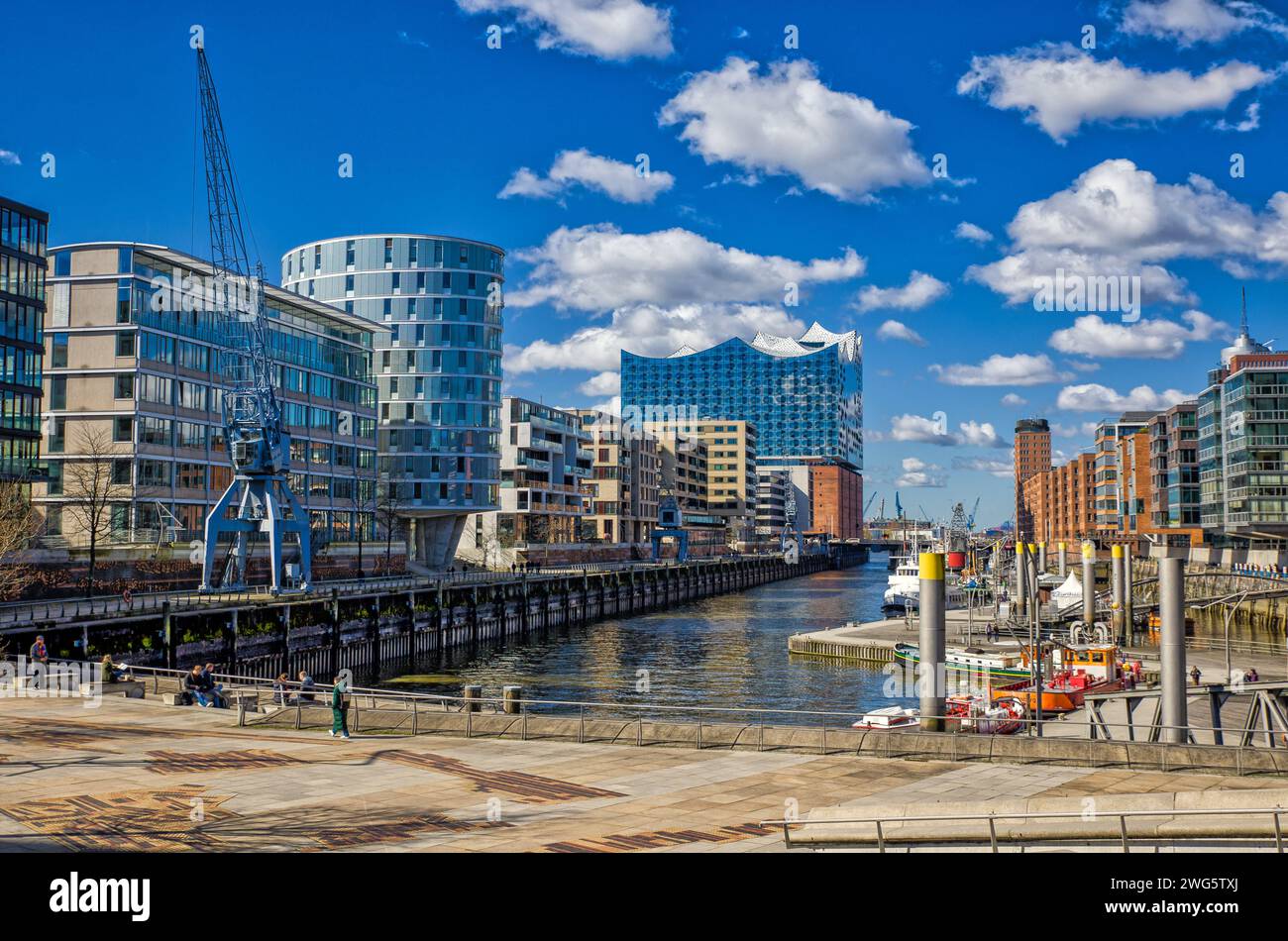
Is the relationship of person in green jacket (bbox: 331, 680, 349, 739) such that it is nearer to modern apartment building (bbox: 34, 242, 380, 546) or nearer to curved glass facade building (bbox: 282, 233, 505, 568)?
modern apartment building (bbox: 34, 242, 380, 546)

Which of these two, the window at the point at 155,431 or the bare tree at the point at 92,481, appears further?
the window at the point at 155,431

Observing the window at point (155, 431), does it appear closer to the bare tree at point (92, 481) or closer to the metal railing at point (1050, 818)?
the bare tree at point (92, 481)

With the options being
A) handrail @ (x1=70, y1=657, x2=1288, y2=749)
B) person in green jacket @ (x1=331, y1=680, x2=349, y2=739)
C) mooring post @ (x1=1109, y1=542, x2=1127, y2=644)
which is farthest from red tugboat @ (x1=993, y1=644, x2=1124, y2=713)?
person in green jacket @ (x1=331, y1=680, x2=349, y2=739)

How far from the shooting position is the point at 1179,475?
157m

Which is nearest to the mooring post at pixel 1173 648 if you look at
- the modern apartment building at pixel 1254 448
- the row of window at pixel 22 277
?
the row of window at pixel 22 277

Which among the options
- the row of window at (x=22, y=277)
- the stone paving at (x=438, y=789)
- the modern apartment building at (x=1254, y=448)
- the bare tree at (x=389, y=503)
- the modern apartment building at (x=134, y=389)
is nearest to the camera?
the stone paving at (x=438, y=789)

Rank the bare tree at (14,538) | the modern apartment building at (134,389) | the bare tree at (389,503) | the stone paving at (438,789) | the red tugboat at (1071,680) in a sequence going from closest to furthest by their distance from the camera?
the stone paving at (438,789) < the bare tree at (14,538) < the red tugboat at (1071,680) < the modern apartment building at (134,389) < the bare tree at (389,503)

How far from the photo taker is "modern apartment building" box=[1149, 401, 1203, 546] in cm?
15650

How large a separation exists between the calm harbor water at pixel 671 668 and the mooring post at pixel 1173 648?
3013 cm

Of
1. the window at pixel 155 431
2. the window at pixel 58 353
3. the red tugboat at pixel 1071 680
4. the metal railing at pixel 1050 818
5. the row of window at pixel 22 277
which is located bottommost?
the red tugboat at pixel 1071 680

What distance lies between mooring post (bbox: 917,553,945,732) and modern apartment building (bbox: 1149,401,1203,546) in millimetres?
135649

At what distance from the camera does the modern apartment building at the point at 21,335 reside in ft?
278

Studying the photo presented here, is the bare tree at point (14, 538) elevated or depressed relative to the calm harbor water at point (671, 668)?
elevated
